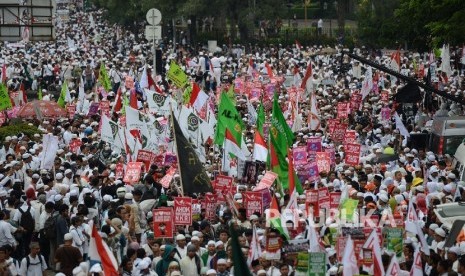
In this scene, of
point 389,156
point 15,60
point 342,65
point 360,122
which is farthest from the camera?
point 15,60

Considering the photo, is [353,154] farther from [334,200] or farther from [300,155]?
[334,200]

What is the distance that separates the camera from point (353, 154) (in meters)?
23.6

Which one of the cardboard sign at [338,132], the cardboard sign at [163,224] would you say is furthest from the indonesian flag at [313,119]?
the cardboard sign at [163,224]

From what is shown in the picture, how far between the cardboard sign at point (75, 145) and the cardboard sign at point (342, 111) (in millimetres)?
6352

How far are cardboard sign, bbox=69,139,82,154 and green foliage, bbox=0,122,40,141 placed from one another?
2576 millimetres

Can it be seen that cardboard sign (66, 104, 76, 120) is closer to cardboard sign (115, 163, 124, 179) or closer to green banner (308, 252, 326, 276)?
cardboard sign (115, 163, 124, 179)

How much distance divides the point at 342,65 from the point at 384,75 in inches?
156

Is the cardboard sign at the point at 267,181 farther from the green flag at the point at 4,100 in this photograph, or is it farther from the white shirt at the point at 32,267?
the green flag at the point at 4,100

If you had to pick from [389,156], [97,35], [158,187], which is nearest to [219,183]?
[158,187]

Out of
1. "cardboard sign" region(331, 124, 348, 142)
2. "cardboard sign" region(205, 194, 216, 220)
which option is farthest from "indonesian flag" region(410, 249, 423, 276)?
"cardboard sign" region(331, 124, 348, 142)

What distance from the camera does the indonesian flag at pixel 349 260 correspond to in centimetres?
1526

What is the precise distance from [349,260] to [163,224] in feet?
10.6

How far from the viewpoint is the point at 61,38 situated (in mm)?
77625

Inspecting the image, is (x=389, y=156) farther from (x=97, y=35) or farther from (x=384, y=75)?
(x=97, y=35)
